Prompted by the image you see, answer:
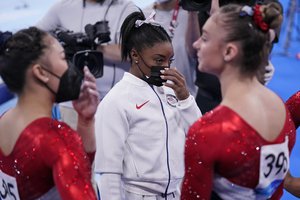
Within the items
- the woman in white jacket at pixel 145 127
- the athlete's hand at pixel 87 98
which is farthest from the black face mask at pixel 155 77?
the athlete's hand at pixel 87 98

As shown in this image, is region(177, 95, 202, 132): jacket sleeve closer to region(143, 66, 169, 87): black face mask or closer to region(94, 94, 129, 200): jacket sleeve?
region(143, 66, 169, 87): black face mask

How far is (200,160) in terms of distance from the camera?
1457 mm

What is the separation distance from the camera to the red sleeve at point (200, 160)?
1438 millimetres

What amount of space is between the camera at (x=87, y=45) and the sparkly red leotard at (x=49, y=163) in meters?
0.53

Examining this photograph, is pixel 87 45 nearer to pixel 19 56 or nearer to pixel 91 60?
pixel 91 60

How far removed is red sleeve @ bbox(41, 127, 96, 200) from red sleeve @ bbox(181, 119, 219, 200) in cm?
30

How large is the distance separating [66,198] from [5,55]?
45cm

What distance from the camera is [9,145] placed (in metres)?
1.45

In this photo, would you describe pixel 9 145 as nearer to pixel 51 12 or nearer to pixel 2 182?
pixel 2 182

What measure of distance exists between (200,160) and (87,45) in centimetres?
108

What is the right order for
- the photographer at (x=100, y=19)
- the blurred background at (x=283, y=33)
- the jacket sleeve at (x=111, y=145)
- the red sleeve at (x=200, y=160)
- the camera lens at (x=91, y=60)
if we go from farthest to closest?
the blurred background at (x=283, y=33) < the photographer at (x=100, y=19) < the camera lens at (x=91, y=60) < the jacket sleeve at (x=111, y=145) < the red sleeve at (x=200, y=160)

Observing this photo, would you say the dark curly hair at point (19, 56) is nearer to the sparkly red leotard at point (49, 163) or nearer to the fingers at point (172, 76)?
the sparkly red leotard at point (49, 163)

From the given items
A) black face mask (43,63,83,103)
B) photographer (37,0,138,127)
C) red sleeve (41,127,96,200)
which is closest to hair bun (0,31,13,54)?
black face mask (43,63,83,103)

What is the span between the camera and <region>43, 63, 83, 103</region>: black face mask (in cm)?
148
